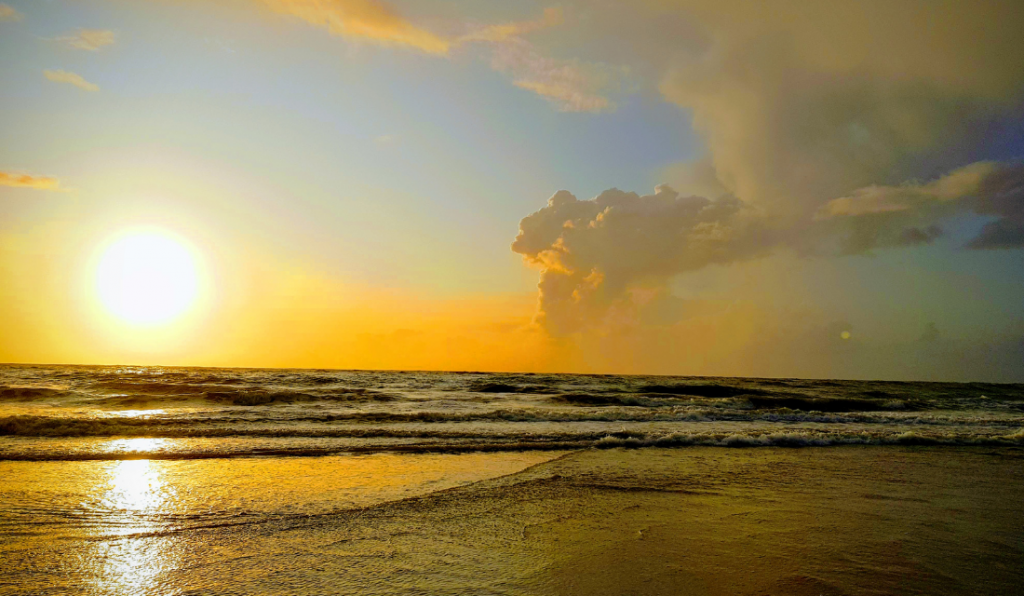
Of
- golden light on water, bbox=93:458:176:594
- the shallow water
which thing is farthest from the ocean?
the shallow water

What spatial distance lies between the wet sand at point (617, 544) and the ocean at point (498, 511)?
3 centimetres

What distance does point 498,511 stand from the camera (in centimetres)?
632

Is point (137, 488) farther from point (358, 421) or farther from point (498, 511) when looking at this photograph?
point (358, 421)

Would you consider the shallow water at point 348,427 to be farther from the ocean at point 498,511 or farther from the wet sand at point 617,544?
the wet sand at point 617,544

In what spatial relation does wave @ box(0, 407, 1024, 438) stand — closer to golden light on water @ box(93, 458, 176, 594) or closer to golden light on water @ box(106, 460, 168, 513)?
golden light on water @ box(106, 460, 168, 513)

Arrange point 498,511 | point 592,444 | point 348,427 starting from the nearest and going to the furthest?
point 498,511, point 592,444, point 348,427

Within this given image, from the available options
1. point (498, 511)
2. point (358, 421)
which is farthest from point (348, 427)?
point (498, 511)

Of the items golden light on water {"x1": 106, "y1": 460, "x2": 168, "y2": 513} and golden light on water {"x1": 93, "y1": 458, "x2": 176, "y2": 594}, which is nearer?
golden light on water {"x1": 93, "y1": 458, "x2": 176, "y2": 594}

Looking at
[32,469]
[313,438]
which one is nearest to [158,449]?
[32,469]

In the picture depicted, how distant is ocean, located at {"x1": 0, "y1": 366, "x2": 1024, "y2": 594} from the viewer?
4.32 meters

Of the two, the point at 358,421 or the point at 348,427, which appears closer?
the point at 348,427

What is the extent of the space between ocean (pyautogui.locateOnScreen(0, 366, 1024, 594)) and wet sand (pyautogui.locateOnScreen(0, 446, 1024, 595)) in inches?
1.1

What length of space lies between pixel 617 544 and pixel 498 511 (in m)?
1.70

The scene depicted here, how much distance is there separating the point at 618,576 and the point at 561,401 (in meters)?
22.9
